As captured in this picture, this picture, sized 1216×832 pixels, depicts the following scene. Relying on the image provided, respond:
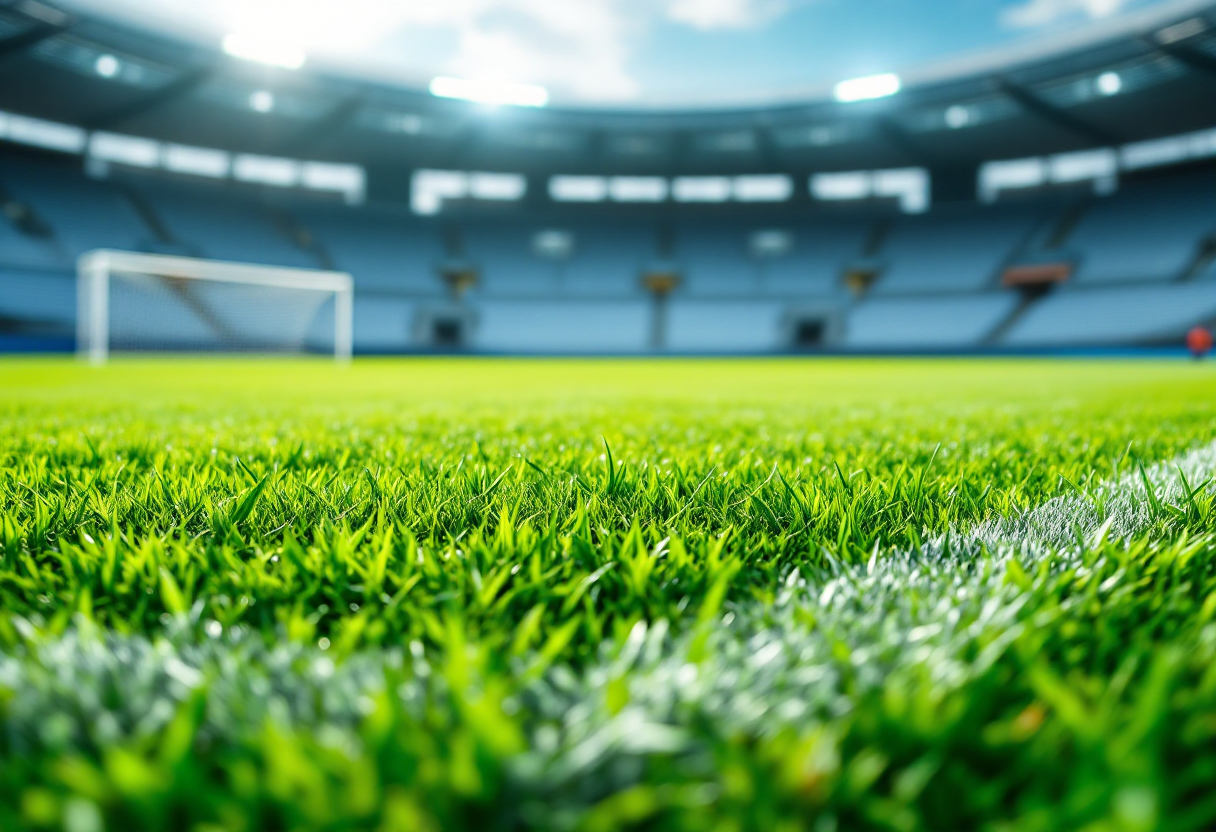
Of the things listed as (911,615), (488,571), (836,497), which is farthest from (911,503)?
(488,571)

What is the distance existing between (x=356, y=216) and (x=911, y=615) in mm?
32100

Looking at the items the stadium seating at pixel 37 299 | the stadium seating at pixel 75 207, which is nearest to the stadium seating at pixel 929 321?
the stadium seating at pixel 75 207

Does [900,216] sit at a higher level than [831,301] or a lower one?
higher

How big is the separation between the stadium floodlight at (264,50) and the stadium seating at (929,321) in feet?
66.3

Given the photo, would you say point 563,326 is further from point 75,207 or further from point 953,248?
point 75,207

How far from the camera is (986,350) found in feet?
80.6

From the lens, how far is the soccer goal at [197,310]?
17.9 m

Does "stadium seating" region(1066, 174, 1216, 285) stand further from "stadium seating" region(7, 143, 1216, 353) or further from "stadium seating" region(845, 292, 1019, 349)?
"stadium seating" region(845, 292, 1019, 349)

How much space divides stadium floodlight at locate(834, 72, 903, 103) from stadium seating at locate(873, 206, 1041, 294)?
7.62 metres

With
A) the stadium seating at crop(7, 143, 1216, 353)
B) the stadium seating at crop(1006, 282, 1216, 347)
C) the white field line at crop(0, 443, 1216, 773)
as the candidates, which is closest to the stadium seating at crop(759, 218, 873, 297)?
the stadium seating at crop(7, 143, 1216, 353)

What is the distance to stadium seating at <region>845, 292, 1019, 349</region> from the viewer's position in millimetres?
25609

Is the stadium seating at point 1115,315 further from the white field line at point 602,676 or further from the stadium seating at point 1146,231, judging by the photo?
the white field line at point 602,676

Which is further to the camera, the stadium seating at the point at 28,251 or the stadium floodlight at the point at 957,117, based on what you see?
the stadium floodlight at the point at 957,117

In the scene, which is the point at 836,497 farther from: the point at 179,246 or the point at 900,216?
the point at 900,216
